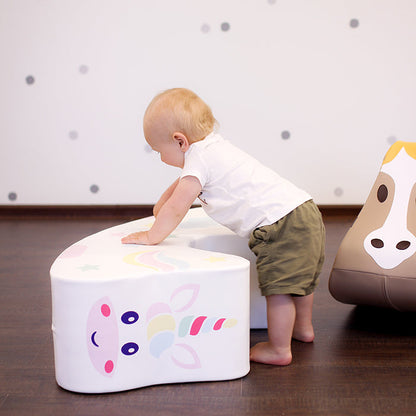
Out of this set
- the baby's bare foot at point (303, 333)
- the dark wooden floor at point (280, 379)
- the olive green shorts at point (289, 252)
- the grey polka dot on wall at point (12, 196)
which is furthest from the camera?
the grey polka dot on wall at point (12, 196)

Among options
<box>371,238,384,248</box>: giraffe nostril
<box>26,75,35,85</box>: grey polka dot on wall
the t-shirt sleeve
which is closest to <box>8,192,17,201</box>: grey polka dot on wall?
<box>26,75,35,85</box>: grey polka dot on wall

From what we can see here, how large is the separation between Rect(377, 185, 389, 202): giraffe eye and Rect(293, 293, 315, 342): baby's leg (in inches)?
14.8

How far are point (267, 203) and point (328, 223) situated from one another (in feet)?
5.07

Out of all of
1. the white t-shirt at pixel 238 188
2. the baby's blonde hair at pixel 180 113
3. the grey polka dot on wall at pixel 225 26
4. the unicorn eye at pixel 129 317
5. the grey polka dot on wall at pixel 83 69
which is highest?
the grey polka dot on wall at pixel 225 26

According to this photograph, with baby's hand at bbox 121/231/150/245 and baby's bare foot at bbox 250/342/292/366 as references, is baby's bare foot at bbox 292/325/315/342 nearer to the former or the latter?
baby's bare foot at bbox 250/342/292/366

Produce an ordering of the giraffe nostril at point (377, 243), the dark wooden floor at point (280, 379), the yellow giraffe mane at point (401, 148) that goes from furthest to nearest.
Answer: the yellow giraffe mane at point (401, 148), the giraffe nostril at point (377, 243), the dark wooden floor at point (280, 379)

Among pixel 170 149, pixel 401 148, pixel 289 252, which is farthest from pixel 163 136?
pixel 401 148

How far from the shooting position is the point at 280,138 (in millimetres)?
2928

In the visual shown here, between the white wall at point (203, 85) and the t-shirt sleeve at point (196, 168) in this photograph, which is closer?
the t-shirt sleeve at point (196, 168)

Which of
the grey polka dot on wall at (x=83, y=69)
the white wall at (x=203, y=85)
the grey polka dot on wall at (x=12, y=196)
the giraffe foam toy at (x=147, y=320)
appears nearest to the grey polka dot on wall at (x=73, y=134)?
the white wall at (x=203, y=85)

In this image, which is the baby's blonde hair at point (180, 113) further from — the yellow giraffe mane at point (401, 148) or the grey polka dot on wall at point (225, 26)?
the grey polka dot on wall at point (225, 26)

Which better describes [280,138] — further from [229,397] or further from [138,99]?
[229,397]

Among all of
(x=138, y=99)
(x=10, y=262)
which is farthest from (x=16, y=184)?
(x=10, y=262)

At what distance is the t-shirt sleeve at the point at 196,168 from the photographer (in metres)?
1.23
